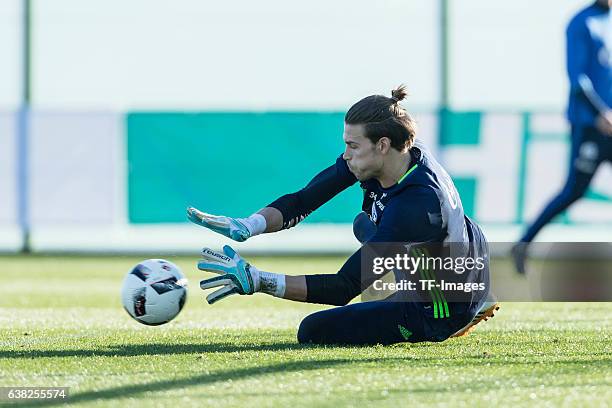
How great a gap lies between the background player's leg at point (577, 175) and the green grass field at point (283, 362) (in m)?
1.74

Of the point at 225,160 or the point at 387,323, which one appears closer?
the point at 387,323

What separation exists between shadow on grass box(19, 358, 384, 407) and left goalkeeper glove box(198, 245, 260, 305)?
0.49m

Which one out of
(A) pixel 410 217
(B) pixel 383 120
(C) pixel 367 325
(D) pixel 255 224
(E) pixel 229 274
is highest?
(B) pixel 383 120

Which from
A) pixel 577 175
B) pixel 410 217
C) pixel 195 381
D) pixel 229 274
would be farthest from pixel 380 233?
pixel 577 175

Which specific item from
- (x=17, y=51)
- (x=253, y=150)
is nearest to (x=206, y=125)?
(x=253, y=150)

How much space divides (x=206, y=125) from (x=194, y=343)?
9379 millimetres

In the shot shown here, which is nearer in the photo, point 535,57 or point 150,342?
point 150,342

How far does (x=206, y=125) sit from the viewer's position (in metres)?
16.6

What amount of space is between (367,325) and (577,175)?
5.23m

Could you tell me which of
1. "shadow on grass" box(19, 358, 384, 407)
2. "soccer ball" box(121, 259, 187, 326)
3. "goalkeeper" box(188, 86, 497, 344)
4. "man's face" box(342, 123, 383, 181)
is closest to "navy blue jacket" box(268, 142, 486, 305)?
"goalkeeper" box(188, 86, 497, 344)

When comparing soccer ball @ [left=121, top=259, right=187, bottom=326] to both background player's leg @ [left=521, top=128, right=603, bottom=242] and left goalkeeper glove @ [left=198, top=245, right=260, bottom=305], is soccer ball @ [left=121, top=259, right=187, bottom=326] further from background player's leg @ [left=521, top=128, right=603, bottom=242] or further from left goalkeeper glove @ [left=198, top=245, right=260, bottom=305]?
background player's leg @ [left=521, top=128, right=603, bottom=242]

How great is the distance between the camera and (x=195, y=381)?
5.85 metres

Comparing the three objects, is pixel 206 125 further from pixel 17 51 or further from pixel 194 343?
pixel 194 343

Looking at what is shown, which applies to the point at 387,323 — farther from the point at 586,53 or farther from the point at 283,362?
the point at 586,53
